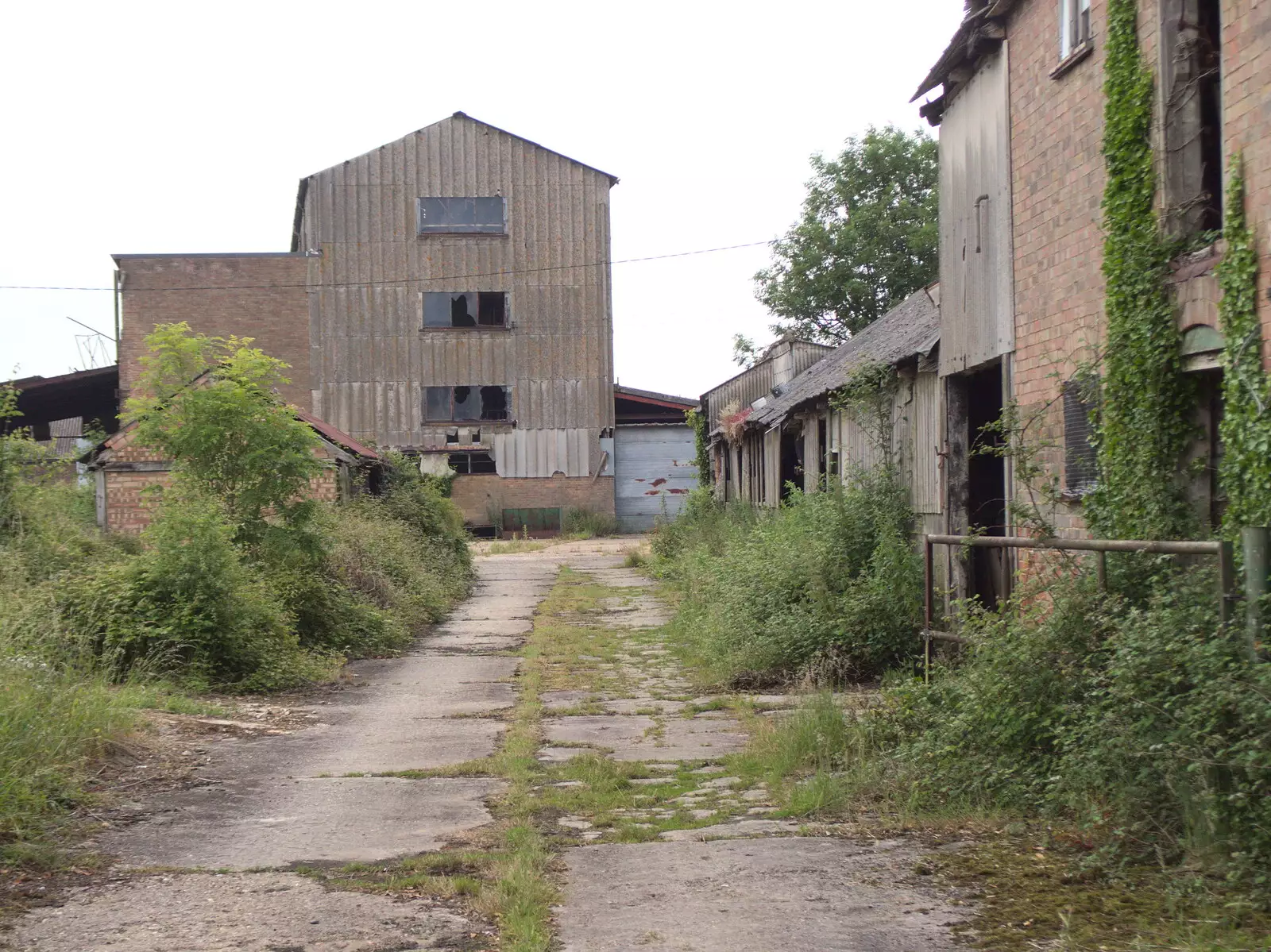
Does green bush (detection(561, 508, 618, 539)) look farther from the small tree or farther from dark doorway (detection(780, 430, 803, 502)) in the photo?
the small tree

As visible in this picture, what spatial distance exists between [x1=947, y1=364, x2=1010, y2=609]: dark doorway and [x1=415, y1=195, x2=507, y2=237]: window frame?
27185 millimetres

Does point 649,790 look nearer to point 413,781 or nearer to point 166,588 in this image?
point 413,781

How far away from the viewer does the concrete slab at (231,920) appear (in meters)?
4.48

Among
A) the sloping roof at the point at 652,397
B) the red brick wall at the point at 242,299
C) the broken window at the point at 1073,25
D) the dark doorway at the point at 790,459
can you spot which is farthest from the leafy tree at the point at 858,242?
the broken window at the point at 1073,25

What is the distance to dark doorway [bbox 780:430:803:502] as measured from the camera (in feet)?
68.8

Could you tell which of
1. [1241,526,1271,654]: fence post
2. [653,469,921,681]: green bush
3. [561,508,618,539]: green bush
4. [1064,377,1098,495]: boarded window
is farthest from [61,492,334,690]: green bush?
[561,508,618,539]: green bush

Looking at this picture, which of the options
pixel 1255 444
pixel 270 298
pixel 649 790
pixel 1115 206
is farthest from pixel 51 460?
pixel 270 298

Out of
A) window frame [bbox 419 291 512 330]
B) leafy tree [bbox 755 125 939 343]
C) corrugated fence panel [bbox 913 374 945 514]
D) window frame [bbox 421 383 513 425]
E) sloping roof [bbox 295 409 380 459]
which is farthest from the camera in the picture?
leafy tree [bbox 755 125 939 343]

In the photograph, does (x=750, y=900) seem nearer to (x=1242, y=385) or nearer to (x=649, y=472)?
(x=1242, y=385)

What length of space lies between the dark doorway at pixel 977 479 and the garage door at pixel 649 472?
27.3 meters

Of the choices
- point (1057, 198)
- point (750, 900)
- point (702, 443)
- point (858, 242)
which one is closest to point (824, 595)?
point (1057, 198)

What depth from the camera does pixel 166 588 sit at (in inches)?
446

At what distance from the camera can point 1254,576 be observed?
511 cm

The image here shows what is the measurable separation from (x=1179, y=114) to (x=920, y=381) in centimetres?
526
